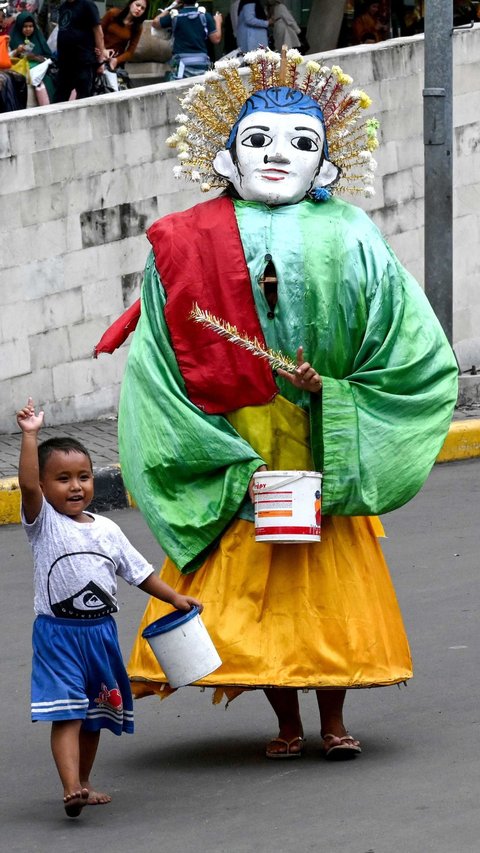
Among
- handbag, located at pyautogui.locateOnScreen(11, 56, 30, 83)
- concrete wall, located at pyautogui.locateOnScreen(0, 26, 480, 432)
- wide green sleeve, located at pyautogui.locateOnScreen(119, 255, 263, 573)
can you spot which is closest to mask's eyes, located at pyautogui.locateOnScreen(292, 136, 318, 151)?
wide green sleeve, located at pyautogui.locateOnScreen(119, 255, 263, 573)

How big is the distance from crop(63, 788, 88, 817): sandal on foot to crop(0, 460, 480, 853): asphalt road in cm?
4

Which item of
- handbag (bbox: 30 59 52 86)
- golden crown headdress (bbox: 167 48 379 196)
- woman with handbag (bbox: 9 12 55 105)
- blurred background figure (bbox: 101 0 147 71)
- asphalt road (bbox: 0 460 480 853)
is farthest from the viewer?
blurred background figure (bbox: 101 0 147 71)

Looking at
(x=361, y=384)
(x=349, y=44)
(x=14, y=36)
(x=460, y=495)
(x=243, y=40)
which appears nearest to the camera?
(x=361, y=384)

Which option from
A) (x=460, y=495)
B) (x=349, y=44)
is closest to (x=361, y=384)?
(x=460, y=495)

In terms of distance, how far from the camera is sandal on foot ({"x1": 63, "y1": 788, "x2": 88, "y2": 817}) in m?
4.65

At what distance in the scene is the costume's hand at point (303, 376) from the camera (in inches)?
202

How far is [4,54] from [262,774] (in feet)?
26.7

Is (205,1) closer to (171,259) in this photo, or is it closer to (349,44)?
(349,44)

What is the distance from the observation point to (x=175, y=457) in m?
5.35

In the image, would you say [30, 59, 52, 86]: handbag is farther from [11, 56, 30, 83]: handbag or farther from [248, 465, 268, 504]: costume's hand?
[248, 465, 268, 504]: costume's hand

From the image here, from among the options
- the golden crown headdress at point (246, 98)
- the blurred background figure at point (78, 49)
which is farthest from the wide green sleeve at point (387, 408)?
the blurred background figure at point (78, 49)

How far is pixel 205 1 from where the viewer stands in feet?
56.2

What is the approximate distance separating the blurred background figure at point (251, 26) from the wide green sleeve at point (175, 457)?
9.28 meters

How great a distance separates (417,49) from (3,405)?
15.2 feet
